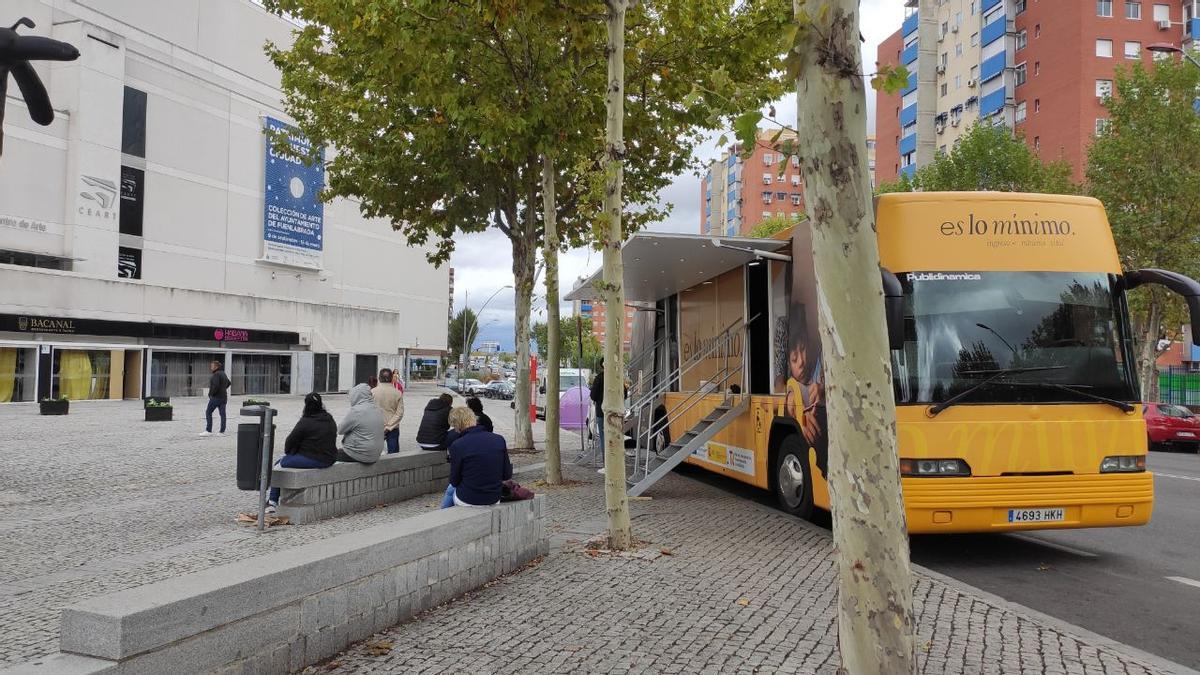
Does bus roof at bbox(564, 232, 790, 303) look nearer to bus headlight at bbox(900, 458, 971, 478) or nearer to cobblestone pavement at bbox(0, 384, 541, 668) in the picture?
bus headlight at bbox(900, 458, 971, 478)

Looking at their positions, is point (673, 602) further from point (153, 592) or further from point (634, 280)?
point (634, 280)

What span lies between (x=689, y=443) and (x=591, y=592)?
182 inches

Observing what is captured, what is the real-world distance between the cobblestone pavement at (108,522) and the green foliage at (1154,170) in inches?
961

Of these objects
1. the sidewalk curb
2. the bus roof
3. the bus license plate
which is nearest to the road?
the sidewalk curb

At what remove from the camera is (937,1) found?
64.9 metres

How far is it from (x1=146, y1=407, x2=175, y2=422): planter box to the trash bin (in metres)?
19.2

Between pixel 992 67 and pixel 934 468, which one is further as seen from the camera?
pixel 992 67

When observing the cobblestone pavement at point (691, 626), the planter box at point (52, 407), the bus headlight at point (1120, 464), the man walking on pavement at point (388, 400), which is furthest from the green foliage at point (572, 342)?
the planter box at point (52, 407)

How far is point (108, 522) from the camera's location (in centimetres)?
939

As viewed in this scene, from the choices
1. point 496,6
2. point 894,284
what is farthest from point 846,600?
point 496,6

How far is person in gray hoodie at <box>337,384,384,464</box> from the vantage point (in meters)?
10.0

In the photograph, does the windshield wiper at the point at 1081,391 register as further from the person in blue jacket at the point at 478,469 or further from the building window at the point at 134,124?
the building window at the point at 134,124

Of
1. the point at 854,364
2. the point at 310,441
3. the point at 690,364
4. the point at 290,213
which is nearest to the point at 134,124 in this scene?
the point at 290,213

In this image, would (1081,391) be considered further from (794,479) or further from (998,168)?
(998,168)
